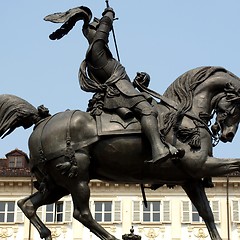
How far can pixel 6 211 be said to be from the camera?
2200 inches

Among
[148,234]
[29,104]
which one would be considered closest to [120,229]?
[148,234]

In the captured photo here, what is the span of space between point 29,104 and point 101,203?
140 feet

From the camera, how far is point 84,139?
41.0 feet

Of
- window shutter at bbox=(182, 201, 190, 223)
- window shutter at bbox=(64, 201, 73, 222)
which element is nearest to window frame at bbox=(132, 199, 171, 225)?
window shutter at bbox=(182, 201, 190, 223)

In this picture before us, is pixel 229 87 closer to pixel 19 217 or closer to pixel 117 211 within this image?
pixel 117 211

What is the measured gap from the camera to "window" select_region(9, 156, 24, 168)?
191 feet

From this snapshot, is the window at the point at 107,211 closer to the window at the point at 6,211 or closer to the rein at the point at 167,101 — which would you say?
the window at the point at 6,211

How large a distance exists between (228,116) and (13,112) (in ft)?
10.9

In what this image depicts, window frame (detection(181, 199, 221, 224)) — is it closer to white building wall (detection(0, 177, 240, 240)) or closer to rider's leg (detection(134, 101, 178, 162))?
white building wall (detection(0, 177, 240, 240))

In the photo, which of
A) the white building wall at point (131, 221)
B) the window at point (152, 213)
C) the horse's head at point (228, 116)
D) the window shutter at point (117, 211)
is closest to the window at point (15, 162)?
the white building wall at point (131, 221)

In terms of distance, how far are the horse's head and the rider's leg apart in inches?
38.6

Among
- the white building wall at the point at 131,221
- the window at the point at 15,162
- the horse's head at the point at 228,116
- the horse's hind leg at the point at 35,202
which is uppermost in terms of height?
the window at the point at 15,162

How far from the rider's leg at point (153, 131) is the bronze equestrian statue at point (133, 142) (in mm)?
153

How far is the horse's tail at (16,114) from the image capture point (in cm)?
1306
